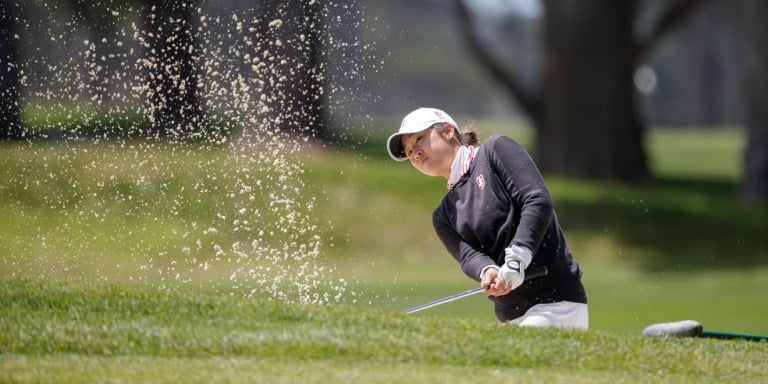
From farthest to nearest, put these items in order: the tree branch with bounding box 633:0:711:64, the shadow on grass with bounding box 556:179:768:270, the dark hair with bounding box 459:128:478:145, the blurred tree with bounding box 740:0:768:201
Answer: the tree branch with bounding box 633:0:711:64
the blurred tree with bounding box 740:0:768:201
the shadow on grass with bounding box 556:179:768:270
the dark hair with bounding box 459:128:478:145

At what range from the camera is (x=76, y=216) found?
1745cm

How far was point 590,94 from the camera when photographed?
22609 mm

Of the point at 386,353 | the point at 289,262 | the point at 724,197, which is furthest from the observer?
the point at 724,197

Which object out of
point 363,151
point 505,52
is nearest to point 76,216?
point 363,151

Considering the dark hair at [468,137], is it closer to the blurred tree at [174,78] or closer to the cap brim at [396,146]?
the cap brim at [396,146]

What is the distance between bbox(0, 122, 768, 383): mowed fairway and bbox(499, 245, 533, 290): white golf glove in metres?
0.24

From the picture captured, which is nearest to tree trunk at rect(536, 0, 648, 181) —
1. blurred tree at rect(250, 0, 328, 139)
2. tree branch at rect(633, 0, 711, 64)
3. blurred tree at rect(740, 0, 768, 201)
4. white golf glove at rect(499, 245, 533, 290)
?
tree branch at rect(633, 0, 711, 64)

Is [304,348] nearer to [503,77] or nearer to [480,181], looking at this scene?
[480,181]

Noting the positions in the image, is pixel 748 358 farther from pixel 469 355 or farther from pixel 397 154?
pixel 397 154

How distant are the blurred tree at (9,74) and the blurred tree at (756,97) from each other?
1257cm

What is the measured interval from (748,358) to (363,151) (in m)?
19.3

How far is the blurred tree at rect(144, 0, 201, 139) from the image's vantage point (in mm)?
13092

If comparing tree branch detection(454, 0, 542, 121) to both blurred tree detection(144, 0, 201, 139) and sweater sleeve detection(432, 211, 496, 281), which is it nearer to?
blurred tree detection(144, 0, 201, 139)

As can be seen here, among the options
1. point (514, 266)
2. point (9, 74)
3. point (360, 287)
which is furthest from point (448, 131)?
point (9, 74)
